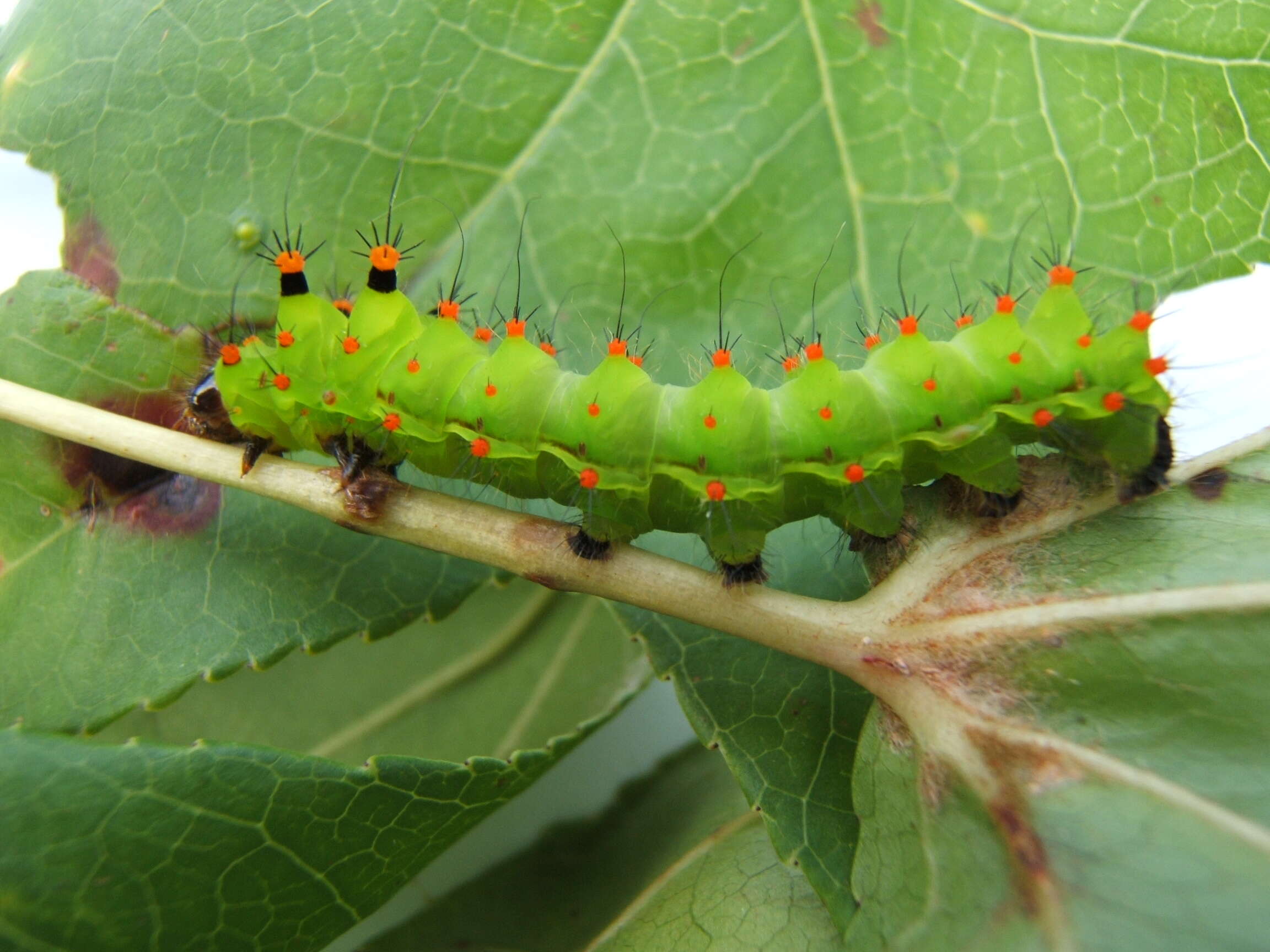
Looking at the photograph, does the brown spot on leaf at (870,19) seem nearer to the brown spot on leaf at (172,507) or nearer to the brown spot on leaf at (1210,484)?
the brown spot on leaf at (1210,484)

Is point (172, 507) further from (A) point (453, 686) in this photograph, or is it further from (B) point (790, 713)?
(B) point (790, 713)

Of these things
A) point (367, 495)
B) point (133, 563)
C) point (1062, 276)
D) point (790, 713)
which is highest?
point (1062, 276)

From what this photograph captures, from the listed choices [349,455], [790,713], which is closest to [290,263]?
[349,455]

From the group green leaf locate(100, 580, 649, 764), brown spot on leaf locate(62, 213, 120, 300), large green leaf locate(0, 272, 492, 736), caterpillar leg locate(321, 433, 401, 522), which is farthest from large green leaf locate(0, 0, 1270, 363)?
green leaf locate(100, 580, 649, 764)

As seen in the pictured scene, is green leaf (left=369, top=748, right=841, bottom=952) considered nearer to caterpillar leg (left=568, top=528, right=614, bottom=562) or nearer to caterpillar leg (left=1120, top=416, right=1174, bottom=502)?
caterpillar leg (left=568, top=528, right=614, bottom=562)

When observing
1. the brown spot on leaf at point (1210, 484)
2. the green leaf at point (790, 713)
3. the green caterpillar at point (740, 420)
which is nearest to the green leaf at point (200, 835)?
the green leaf at point (790, 713)

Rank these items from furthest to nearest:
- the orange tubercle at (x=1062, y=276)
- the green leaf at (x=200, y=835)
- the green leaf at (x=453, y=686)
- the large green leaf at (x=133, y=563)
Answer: the green leaf at (x=453, y=686) < the large green leaf at (x=133, y=563) < the orange tubercle at (x=1062, y=276) < the green leaf at (x=200, y=835)

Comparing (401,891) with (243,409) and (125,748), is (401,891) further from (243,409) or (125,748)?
(243,409)
